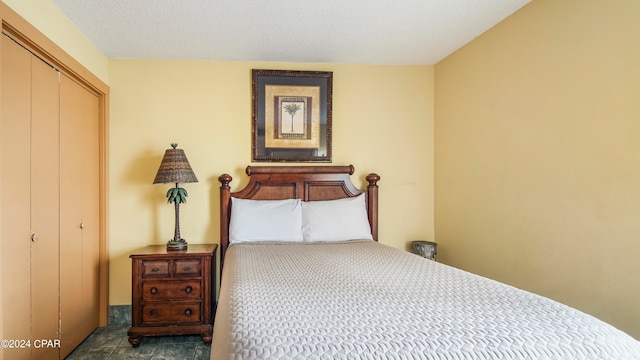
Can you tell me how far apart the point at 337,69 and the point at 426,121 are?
1001mm

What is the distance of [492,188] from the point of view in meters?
2.47

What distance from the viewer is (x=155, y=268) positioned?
2516 mm

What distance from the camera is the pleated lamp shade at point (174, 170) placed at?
2609 mm

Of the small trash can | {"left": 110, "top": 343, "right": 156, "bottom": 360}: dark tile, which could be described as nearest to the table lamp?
{"left": 110, "top": 343, "right": 156, "bottom": 360}: dark tile

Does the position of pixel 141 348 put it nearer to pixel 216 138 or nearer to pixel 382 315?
pixel 216 138

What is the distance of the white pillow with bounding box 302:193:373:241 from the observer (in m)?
2.74

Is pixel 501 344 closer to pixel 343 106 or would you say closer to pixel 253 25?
pixel 253 25

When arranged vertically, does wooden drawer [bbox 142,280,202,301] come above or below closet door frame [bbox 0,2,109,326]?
below

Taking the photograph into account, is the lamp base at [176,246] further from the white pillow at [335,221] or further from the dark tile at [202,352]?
the white pillow at [335,221]

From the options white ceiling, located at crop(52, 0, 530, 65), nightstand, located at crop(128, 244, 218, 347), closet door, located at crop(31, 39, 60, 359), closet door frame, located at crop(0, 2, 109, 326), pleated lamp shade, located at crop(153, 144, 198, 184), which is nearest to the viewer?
closet door frame, located at crop(0, 2, 109, 326)

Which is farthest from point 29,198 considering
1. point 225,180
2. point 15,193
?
point 225,180

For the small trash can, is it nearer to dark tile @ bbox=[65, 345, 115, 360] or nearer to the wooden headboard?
the wooden headboard

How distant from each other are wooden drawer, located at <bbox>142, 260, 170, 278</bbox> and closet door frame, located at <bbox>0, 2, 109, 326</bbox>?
0.61 m

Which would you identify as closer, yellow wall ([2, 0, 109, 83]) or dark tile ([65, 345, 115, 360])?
yellow wall ([2, 0, 109, 83])
